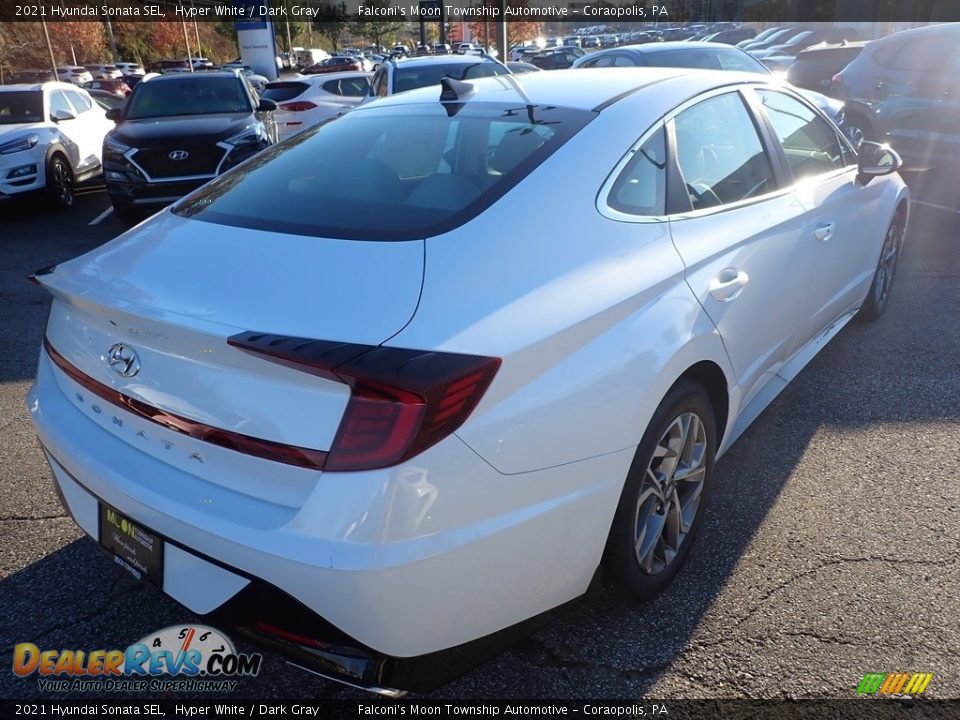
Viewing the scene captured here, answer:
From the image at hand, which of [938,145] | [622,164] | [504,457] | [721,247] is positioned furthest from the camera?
[938,145]

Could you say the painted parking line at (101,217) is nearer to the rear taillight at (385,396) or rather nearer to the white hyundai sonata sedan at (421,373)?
the white hyundai sonata sedan at (421,373)

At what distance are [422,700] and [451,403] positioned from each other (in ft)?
3.30

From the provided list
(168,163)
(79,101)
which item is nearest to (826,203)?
(168,163)

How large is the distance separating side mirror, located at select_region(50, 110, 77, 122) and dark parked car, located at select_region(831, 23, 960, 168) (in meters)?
9.87

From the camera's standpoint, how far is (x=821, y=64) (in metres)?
12.3

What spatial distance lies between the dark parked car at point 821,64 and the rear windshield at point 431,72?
18.1ft

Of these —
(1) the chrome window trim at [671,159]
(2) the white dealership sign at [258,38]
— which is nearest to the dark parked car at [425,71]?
(1) the chrome window trim at [671,159]

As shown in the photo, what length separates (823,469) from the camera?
3.36 m

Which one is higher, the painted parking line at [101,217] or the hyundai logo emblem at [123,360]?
the hyundai logo emblem at [123,360]

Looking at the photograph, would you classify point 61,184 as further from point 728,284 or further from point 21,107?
point 728,284

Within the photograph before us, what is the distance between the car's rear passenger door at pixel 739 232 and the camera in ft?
8.42

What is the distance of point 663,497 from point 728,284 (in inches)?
28.9

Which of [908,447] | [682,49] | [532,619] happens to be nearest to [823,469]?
[908,447]

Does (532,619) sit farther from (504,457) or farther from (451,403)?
(451,403)
